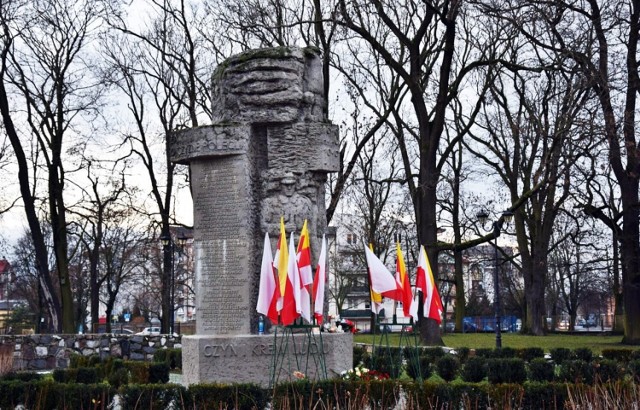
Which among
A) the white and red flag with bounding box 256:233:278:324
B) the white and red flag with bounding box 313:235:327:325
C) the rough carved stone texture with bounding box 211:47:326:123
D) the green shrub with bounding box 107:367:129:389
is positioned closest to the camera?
the white and red flag with bounding box 256:233:278:324

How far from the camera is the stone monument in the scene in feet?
44.1

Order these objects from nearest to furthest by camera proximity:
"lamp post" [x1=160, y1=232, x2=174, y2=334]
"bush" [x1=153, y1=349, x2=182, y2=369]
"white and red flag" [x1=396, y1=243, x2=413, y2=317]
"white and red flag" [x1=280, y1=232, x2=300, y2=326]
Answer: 1. "white and red flag" [x1=280, y1=232, x2=300, y2=326]
2. "white and red flag" [x1=396, y1=243, x2=413, y2=317]
3. "bush" [x1=153, y1=349, x2=182, y2=369]
4. "lamp post" [x1=160, y1=232, x2=174, y2=334]

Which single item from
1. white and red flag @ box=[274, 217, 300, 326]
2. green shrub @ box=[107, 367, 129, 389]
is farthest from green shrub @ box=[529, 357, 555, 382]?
green shrub @ box=[107, 367, 129, 389]

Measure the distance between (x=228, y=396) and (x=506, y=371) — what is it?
6.69 m

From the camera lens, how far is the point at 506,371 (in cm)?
1542

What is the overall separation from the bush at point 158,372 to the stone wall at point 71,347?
8427 millimetres

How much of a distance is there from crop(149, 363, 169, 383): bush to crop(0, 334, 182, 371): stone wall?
27.6ft

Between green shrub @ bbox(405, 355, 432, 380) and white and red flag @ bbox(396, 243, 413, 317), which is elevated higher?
white and red flag @ bbox(396, 243, 413, 317)

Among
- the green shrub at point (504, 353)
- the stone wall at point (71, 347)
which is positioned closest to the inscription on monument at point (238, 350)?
the green shrub at point (504, 353)

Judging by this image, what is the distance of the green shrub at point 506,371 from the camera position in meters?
15.3

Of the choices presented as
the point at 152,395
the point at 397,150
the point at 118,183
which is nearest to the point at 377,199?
the point at 397,150

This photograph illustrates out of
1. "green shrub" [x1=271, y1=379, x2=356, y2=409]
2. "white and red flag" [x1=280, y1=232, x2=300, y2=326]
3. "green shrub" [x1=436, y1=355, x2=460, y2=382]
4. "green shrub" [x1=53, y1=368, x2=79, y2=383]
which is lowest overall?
"green shrub" [x1=436, y1=355, x2=460, y2=382]

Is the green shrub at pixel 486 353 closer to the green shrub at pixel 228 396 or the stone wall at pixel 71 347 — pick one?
the green shrub at pixel 228 396

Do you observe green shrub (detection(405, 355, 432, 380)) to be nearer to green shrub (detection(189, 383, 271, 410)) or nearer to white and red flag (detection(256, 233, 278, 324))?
white and red flag (detection(256, 233, 278, 324))
